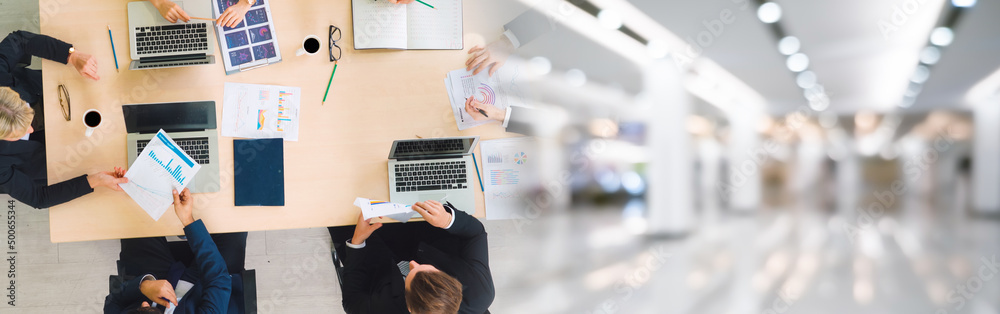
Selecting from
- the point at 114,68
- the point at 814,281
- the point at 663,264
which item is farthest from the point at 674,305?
the point at 114,68

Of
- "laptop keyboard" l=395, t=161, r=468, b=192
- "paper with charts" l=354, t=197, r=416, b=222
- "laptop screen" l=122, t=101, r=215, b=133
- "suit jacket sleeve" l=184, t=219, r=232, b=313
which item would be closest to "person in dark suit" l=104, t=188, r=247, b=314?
"suit jacket sleeve" l=184, t=219, r=232, b=313

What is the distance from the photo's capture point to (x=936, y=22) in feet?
10.5

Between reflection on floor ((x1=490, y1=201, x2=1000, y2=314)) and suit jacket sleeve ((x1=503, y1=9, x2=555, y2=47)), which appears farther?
reflection on floor ((x1=490, y1=201, x2=1000, y2=314))

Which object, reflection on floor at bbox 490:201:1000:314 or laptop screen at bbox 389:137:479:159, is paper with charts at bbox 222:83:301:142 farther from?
reflection on floor at bbox 490:201:1000:314

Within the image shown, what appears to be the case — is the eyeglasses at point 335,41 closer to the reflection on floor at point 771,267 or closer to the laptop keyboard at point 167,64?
the laptop keyboard at point 167,64

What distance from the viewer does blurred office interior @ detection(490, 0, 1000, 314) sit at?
3.32 metres

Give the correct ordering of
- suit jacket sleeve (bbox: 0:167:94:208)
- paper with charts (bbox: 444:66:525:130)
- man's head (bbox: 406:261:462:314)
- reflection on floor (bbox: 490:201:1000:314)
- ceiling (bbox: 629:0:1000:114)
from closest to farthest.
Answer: man's head (bbox: 406:261:462:314)
suit jacket sleeve (bbox: 0:167:94:208)
paper with charts (bbox: 444:66:525:130)
ceiling (bbox: 629:0:1000:114)
reflection on floor (bbox: 490:201:1000:314)

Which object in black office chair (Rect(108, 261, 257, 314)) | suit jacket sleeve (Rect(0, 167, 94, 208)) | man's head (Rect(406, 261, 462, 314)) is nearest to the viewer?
man's head (Rect(406, 261, 462, 314))

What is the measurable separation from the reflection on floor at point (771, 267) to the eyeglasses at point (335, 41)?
2060 millimetres

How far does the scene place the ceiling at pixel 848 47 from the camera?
3092mm

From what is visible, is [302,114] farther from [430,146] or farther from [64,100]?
[64,100]

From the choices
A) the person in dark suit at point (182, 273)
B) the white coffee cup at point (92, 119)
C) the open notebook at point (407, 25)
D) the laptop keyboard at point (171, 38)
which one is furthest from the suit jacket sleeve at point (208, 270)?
the open notebook at point (407, 25)

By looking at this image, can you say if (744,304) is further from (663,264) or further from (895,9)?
(895,9)

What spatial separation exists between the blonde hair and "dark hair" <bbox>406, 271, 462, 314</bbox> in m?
1.33
